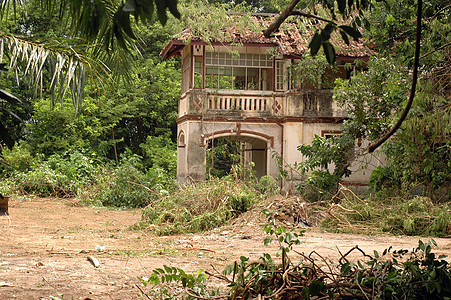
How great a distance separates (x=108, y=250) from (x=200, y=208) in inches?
148

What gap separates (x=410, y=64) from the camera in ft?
34.0

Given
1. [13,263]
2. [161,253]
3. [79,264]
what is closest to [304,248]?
[161,253]

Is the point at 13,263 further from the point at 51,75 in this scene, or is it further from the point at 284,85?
the point at 284,85

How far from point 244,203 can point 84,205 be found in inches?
299

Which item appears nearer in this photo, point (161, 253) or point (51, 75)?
point (51, 75)

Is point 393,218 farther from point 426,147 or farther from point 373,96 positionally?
point 373,96

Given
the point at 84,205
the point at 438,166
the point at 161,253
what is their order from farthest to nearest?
the point at 84,205
the point at 438,166
the point at 161,253

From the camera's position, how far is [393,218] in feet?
35.0

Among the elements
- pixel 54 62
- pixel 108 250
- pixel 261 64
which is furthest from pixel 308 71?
pixel 54 62

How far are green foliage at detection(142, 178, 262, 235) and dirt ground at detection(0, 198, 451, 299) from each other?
38cm

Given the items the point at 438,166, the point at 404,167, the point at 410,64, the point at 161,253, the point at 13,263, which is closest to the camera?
the point at 13,263

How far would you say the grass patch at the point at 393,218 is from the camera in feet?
33.5

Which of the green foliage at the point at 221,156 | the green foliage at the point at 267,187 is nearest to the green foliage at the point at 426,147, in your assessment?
the green foliage at the point at 267,187

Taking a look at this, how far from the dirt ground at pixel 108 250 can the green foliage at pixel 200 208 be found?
0.38 meters
